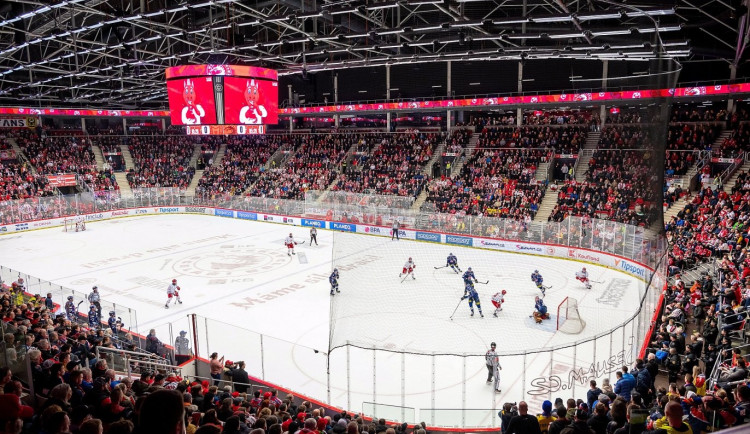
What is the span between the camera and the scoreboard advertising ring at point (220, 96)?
20.8 meters

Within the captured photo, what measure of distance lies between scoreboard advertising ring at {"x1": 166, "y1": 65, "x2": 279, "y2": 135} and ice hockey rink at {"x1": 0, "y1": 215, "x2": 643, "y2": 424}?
19.2 ft

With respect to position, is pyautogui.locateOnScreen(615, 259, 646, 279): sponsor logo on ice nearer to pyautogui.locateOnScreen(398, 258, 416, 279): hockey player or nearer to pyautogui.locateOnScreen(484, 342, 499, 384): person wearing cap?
pyautogui.locateOnScreen(398, 258, 416, 279): hockey player

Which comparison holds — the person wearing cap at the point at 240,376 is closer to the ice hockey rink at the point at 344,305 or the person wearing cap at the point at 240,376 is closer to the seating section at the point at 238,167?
the ice hockey rink at the point at 344,305

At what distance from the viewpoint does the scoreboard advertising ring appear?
20.8 metres

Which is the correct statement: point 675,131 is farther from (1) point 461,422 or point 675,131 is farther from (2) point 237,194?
(2) point 237,194

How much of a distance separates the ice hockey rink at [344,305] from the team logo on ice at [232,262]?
8 centimetres

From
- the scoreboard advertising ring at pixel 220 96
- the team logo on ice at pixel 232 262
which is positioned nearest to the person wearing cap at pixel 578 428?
the team logo on ice at pixel 232 262

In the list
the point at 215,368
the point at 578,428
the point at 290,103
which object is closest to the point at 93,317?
the point at 215,368

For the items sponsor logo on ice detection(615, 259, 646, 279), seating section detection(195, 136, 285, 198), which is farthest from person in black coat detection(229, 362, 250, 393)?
seating section detection(195, 136, 285, 198)

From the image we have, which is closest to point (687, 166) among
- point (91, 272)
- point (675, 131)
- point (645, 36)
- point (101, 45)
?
point (675, 131)

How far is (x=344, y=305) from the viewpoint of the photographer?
12.3 m

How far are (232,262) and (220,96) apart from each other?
22.7ft

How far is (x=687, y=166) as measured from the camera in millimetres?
23531

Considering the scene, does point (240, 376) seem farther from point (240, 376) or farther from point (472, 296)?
point (472, 296)
